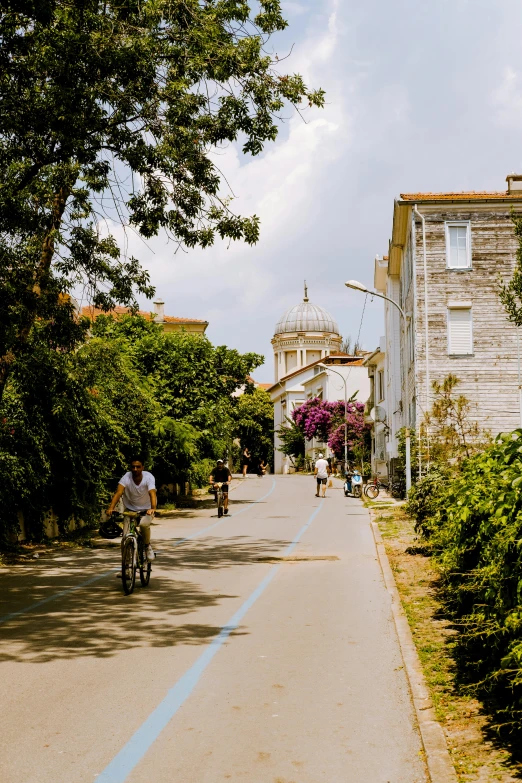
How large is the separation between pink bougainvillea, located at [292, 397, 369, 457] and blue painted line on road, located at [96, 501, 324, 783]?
55.1 m

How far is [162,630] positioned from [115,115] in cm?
807

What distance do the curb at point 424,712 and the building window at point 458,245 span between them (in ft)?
77.4

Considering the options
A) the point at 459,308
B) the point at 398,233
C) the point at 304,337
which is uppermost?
the point at 304,337

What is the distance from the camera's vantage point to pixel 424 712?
6082 millimetres

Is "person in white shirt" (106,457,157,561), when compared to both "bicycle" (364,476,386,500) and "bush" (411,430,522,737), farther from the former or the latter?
"bicycle" (364,476,386,500)

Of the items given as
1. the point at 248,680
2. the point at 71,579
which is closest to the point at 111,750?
the point at 248,680

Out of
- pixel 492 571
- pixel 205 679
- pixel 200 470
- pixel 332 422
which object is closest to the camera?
pixel 492 571

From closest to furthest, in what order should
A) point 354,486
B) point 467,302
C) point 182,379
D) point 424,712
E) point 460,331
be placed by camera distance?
point 424,712, point 182,379, point 467,302, point 460,331, point 354,486

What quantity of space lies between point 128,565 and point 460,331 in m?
23.0

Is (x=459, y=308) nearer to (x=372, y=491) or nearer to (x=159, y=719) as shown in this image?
(x=372, y=491)

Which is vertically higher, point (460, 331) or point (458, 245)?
point (458, 245)

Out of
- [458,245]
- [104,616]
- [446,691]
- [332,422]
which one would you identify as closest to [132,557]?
[104,616]

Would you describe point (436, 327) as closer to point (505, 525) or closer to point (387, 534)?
point (387, 534)

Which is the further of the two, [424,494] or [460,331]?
[460,331]
